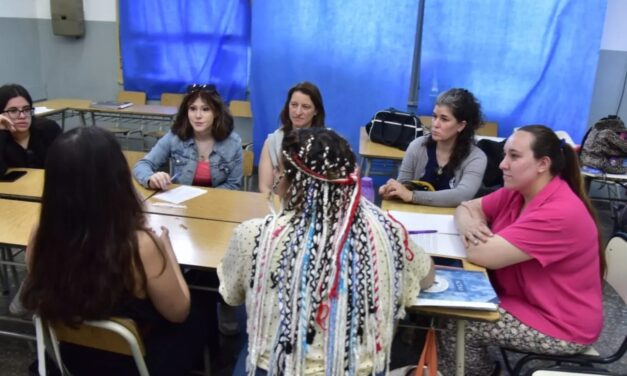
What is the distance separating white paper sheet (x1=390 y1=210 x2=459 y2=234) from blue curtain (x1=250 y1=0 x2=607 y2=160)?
8.57 feet

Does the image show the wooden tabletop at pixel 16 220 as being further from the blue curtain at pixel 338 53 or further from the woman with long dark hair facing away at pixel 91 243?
the blue curtain at pixel 338 53

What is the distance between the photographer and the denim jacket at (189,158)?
9.38ft

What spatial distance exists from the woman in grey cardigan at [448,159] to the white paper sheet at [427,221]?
16 centimetres

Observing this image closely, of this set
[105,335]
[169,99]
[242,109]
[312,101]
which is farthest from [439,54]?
[105,335]

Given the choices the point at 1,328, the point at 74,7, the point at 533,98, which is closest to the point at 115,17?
the point at 74,7

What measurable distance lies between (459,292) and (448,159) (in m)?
1.18

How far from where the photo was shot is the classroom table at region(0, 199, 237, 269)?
1854mm

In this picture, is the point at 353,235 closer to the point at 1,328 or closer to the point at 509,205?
the point at 509,205

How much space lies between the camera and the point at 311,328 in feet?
4.03

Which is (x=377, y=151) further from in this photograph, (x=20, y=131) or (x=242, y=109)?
(x=20, y=131)

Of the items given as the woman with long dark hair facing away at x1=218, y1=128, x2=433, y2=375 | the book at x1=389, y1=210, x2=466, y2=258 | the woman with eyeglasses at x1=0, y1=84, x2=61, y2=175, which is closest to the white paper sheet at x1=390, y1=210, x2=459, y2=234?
the book at x1=389, y1=210, x2=466, y2=258

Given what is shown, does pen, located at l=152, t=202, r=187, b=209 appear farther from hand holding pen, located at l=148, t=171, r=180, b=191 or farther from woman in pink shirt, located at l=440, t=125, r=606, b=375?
woman in pink shirt, located at l=440, t=125, r=606, b=375

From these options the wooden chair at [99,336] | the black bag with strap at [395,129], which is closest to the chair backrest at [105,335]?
the wooden chair at [99,336]

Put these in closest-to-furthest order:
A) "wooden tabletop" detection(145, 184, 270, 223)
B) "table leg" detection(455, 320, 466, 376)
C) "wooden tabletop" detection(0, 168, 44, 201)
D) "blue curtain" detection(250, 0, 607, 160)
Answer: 1. "table leg" detection(455, 320, 466, 376)
2. "wooden tabletop" detection(145, 184, 270, 223)
3. "wooden tabletop" detection(0, 168, 44, 201)
4. "blue curtain" detection(250, 0, 607, 160)
